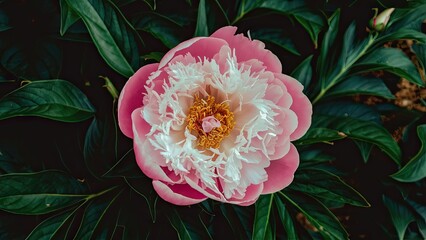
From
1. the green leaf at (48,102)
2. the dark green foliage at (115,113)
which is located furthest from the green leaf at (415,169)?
the green leaf at (48,102)

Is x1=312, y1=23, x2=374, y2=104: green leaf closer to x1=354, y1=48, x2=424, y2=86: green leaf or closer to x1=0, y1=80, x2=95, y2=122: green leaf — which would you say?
x1=354, y1=48, x2=424, y2=86: green leaf

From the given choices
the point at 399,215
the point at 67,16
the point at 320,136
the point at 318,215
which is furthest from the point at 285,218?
the point at 67,16

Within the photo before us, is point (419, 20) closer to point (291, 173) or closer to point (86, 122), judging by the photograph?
point (291, 173)

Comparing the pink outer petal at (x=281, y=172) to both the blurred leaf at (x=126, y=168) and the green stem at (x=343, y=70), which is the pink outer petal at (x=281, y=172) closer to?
the blurred leaf at (x=126, y=168)

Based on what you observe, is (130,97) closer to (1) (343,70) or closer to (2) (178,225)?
(2) (178,225)

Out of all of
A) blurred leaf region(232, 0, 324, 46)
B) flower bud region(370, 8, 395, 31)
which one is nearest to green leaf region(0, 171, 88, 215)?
blurred leaf region(232, 0, 324, 46)

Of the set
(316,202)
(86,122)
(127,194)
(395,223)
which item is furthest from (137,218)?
(395,223)

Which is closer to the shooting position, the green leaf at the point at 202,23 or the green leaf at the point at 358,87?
the green leaf at the point at 202,23
